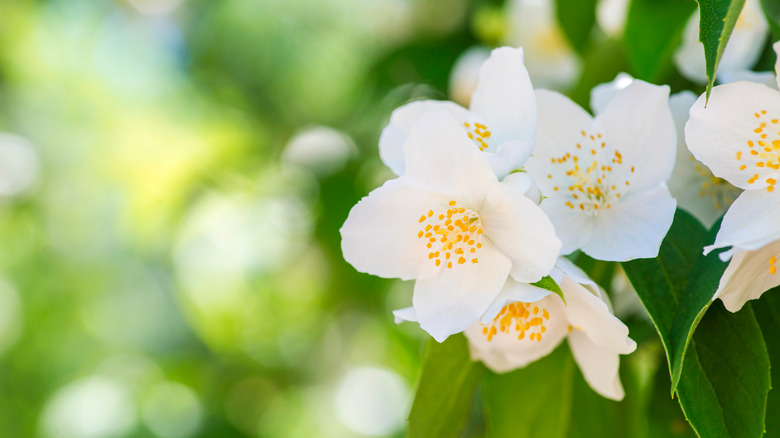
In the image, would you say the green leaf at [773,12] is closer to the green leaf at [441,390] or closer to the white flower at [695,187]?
the white flower at [695,187]

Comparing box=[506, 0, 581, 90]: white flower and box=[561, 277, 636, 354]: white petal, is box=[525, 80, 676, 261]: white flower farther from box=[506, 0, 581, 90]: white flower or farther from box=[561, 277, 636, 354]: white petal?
box=[506, 0, 581, 90]: white flower

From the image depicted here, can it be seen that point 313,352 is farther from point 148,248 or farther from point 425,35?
point 425,35

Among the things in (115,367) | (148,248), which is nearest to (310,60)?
(148,248)

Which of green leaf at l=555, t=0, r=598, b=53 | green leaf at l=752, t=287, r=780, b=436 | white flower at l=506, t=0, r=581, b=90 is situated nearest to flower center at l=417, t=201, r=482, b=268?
green leaf at l=752, t=287, r=780, b=436

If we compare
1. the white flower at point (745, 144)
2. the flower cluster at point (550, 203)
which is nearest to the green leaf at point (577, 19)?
the flower cluster at point (550, 203)

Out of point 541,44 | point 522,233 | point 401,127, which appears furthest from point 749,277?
point 541,44

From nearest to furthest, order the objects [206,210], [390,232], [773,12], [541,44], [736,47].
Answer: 1. [390,232]
2. [736,47]
3. [773,12]
4. [541,44]
5. [206,210]

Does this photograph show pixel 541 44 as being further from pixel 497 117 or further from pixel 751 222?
pixel 751 222
